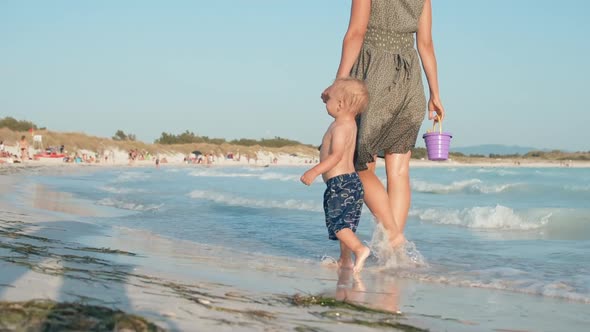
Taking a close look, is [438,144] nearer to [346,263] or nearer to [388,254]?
[388,254]

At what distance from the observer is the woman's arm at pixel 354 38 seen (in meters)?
4.24

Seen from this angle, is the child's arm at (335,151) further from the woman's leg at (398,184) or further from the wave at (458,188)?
the wave at (458,188)

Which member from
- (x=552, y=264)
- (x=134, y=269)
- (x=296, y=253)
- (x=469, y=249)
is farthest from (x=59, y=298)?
(x=469, y=249)

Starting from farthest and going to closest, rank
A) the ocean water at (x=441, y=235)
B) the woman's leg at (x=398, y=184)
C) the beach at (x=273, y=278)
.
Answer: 1. the woman's leg at (x=398, y=184)
2. the ocean water at (x=441, y=235)
3. the beach at (x=273, y=278)

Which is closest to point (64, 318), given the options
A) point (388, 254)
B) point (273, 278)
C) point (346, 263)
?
point (273, 278)

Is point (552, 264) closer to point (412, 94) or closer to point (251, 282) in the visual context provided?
point (412, 94)

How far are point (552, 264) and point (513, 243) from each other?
1.34 metres

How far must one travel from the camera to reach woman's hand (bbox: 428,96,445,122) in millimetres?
4648

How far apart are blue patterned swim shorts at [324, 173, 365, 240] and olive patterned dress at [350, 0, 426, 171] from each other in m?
0.28

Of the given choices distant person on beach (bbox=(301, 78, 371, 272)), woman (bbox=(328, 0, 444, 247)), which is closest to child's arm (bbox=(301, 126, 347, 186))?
distant person on beach (bbox=(301, 78, 371, 272))

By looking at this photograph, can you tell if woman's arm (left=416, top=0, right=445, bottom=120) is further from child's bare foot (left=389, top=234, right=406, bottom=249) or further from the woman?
child's bare foot (left=389, top=234, right=406, bottom=249)

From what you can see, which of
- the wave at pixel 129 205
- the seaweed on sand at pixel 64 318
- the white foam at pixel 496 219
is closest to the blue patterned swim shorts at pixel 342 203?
the seaweed on sand at pixel 64 318

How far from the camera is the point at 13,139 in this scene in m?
48.3

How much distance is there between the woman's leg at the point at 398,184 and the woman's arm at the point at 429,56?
36 cm
